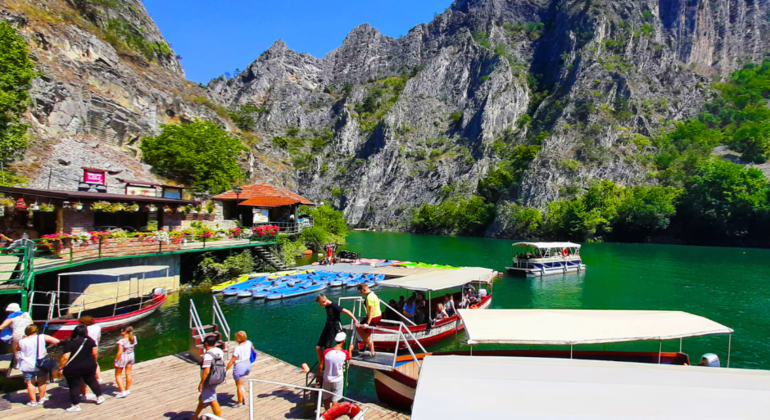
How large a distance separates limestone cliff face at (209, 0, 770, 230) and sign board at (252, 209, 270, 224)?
63.8 m

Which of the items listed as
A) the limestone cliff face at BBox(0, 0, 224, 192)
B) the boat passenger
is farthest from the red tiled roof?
the boat passenger

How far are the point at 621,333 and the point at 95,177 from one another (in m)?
33.1

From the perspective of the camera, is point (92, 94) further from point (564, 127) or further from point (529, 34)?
point (529, 34)

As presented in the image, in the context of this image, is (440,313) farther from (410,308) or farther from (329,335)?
(329,335)

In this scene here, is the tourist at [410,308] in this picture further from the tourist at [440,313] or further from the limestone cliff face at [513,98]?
the limestone cliff face at [513,98]

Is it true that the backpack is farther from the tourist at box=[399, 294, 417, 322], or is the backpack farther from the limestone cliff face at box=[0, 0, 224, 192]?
the limestone cliff face at box=[0, 0, 224, 192]

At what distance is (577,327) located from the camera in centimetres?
1064

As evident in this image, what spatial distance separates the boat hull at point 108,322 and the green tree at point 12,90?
24.7 metres

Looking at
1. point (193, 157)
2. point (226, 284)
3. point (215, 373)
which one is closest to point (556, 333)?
point (215, 373)

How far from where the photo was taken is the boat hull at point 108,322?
15.4 metres

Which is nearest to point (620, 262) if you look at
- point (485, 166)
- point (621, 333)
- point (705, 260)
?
point (705, 260)

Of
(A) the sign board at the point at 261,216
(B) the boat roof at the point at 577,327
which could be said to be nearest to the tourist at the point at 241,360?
(B) the boat roof at the point at 577,327

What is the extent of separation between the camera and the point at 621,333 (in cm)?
1040

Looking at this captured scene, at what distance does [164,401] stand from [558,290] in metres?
29.8
